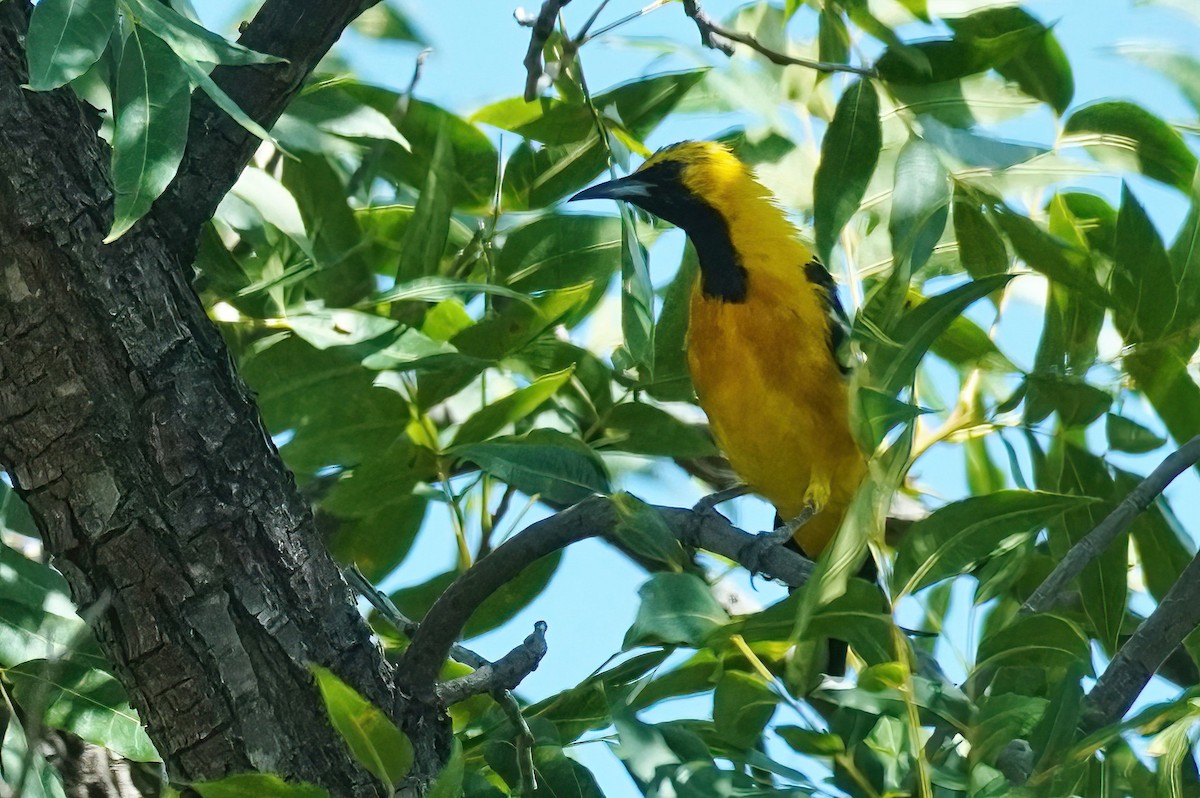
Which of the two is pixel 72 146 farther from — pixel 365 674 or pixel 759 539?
pixel 759 539

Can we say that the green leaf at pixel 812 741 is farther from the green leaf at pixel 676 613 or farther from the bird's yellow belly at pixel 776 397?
the bird's yellow belly at pixel 776 397

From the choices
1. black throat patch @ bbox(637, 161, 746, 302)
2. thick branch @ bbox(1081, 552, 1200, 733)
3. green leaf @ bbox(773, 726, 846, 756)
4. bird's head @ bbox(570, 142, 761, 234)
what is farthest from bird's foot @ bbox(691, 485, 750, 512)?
green leaf @ bbox(773, 726, 846, 756)

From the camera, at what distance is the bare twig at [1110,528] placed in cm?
145

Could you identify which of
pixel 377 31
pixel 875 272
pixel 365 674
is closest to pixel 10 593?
pixel 365 674

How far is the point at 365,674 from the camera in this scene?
141 centimetres

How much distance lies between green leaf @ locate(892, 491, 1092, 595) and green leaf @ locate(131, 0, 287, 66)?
27.1 inches

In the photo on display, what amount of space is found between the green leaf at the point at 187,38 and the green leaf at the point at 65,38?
0.11 ft

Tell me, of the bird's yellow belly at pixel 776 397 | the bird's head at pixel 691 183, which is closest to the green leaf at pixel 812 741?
the bird's yellow belly at pixel 776 397

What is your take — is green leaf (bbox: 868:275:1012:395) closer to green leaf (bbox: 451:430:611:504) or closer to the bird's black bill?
green leaf (bbox: 451:430:611:504)

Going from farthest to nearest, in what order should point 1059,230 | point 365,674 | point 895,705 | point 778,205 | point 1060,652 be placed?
point 778,205, point 1059,230, point 365,674, point 1060,652, point 895,705

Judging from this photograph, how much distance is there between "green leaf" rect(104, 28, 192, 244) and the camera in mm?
1008

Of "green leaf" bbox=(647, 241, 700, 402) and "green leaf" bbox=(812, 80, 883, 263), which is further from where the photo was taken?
"green leaf" bbox=(647, 241, 700, 402)

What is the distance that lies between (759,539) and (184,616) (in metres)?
0.86

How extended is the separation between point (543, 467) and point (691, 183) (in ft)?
4.98
